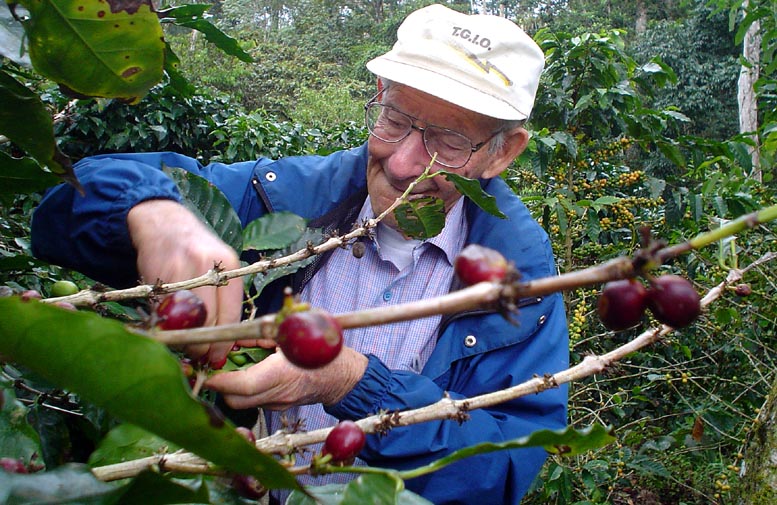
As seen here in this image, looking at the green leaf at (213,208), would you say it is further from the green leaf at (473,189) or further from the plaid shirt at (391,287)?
the plaid shirt at (391,287)

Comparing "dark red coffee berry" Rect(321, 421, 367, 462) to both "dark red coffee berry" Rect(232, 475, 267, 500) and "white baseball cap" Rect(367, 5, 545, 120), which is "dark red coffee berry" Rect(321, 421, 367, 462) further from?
"white baseball cap" Rect(367, 5, 545, 120)

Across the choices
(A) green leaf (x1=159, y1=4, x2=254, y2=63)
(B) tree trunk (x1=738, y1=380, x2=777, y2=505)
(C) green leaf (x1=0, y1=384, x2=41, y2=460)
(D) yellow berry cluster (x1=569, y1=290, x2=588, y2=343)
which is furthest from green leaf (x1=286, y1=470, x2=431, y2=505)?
(D) yellow berry cluster (x1=569, y1=290, x2=588, y2=343)

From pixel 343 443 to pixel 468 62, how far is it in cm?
156

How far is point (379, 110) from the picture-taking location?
2387mm

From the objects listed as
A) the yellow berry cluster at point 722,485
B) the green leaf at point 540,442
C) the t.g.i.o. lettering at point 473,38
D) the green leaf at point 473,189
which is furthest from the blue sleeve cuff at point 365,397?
the yellow berry cluster at point 722,485

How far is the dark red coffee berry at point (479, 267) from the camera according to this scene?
1.48 feet

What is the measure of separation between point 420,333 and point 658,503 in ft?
10.8

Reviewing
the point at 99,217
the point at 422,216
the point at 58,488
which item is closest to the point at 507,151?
the point at 422,216

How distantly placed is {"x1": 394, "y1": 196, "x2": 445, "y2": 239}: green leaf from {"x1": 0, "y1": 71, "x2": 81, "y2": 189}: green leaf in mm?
717

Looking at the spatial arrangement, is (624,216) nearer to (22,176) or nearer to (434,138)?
(434,138)

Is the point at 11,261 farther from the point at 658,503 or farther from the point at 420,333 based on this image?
the point at 658,503

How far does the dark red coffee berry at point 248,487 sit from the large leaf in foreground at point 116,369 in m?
0.18

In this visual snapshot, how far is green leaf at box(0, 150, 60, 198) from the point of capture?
94 centimetres

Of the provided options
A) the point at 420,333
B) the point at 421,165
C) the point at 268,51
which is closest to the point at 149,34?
the point at 421,165
